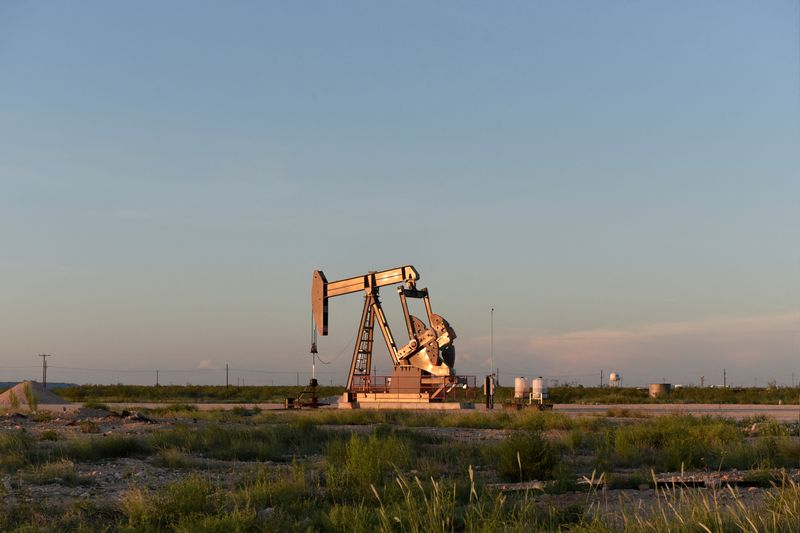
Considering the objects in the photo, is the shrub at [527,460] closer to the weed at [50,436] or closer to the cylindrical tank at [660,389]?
the weed at [50,436]

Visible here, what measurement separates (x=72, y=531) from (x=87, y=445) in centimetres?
825

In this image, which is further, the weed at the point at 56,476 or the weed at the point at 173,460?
the weed at the point at 173,460

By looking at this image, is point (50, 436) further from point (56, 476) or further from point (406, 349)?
point (406, 349)

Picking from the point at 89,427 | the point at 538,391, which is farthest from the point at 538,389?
the point at 89,427

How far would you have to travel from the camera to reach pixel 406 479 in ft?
34.7

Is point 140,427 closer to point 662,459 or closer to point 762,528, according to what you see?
point 662,459

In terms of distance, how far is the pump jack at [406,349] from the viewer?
3691cm

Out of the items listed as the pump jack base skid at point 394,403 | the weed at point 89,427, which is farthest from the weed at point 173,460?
the pump jack base skid at point 394,403

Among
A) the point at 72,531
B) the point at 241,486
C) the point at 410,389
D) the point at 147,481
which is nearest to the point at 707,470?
the point at 241,486

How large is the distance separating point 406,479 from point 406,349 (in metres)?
27.1

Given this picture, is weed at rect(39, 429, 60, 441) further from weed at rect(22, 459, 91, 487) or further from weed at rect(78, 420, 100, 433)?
weed at rect(22, 459, 91, 487)

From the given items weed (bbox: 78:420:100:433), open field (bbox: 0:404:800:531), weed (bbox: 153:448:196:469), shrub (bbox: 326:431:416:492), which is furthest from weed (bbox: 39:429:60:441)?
shrub (bbox: 326:431:416:492)

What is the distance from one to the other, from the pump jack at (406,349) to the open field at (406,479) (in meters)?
12.7

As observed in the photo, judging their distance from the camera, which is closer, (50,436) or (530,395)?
(50,436)
